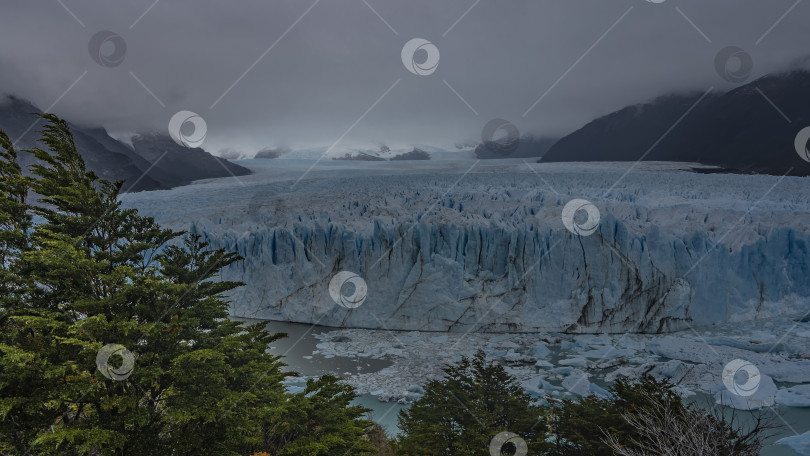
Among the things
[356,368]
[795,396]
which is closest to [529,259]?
[356,368]

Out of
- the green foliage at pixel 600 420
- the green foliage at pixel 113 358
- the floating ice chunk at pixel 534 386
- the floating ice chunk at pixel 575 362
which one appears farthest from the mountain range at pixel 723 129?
the green foliage at pixel 113 358

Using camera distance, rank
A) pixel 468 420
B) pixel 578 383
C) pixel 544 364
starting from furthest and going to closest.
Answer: pixel 544 364 < pixel 578 383 < pixel 468 420

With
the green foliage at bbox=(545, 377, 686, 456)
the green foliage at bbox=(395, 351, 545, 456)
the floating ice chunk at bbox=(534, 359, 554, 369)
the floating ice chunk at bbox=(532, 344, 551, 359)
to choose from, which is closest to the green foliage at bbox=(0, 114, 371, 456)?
the green foliage at bbox=(395, 351, 545, 456)

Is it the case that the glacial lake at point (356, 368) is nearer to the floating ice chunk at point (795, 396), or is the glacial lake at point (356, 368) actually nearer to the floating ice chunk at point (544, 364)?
the floating ice chunk at point (795, 396)

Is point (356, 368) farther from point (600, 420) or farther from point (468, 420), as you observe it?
point (600, 420)

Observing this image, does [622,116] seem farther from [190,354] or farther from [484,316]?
[190,354]

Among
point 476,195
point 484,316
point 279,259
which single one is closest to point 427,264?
point 484,316
